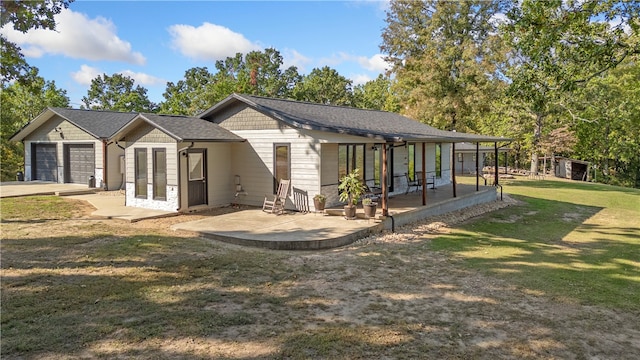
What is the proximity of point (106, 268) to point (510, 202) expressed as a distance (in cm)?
1701

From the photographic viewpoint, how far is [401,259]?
8641mm

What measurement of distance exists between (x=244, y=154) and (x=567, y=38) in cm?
1024

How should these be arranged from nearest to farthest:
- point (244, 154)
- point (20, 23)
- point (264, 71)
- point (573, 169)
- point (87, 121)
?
point (20, 23) → point (244, 154) → point (87, 121) → point (573, 169) → point (264, 71)

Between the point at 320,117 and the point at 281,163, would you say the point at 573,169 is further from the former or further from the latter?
the point at 281,163

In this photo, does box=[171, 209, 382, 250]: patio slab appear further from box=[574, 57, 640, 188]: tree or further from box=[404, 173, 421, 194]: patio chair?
box=[574, 57, 640, 188]: tree

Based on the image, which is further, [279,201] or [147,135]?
[147,135]

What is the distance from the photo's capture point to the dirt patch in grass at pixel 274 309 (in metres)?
4.45

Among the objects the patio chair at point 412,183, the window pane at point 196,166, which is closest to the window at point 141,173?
the window pane at point 196,166

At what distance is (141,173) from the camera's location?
1388 cm

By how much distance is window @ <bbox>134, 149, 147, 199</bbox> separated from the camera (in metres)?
13.7

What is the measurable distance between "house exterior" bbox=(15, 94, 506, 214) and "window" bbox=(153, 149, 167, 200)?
0.03m

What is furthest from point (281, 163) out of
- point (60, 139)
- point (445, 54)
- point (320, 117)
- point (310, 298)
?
point (445, 54)

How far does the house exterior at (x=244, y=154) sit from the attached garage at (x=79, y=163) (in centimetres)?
774

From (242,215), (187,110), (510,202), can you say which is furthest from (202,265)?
(187,110)
